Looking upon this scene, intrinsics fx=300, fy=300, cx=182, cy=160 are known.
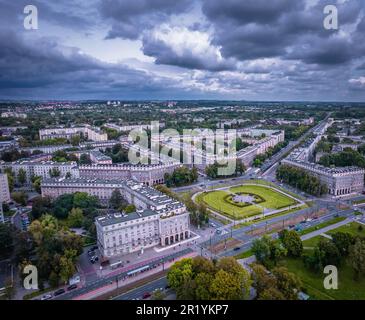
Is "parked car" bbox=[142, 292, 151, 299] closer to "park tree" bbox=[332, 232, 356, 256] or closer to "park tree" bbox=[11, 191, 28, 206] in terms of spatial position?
"park tree" bbox=[332, 232, 356, 256]

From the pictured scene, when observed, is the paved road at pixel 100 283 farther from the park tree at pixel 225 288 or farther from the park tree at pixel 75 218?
the park tree at pixel 75 218

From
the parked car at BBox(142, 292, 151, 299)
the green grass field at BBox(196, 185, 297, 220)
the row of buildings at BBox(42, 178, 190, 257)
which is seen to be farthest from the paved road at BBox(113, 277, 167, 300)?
the green grass field at BBox(196, 185, 297, 220)

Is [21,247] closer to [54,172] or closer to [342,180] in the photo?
[54,172]

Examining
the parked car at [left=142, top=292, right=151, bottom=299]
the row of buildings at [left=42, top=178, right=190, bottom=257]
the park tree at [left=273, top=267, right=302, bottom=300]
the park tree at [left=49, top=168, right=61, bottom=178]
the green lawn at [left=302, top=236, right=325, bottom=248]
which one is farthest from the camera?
the park tree at [left=49, top=168, right=61, bottom=178]

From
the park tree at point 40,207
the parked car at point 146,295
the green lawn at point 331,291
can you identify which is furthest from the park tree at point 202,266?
the park tree at point 40,207

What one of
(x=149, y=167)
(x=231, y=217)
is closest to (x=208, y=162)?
(x=149, y=167)

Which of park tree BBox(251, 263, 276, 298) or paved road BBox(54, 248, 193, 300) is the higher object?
park tree BBox(251, 263, 276, 298)
